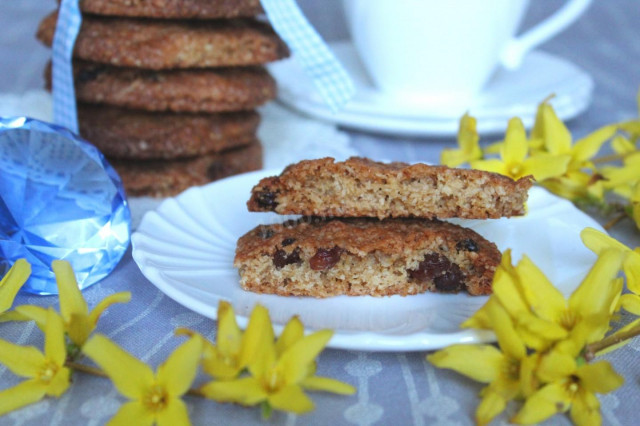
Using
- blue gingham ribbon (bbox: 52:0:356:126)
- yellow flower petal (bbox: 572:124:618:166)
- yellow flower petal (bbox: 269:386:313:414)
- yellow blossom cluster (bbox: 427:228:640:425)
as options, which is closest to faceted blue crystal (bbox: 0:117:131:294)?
blue gingham ribbon (bbox: 52:0:356:126)

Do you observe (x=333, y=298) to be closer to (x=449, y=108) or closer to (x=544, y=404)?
(x=544, y=404)

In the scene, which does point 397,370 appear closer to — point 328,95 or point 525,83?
point 328,95

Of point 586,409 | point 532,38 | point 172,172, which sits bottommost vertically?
point 172,172

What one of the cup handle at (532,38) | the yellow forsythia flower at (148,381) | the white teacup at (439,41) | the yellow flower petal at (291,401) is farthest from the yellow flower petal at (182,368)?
the cup handle at (532,38)

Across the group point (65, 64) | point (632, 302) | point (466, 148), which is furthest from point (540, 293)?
point (65, 64)

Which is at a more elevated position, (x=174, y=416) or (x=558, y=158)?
(x=558, y=158)

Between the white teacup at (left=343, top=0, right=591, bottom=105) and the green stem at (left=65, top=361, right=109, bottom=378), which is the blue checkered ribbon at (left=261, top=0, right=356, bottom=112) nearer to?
the white teacup at (left=343, top=0, right=591, bottom=105)

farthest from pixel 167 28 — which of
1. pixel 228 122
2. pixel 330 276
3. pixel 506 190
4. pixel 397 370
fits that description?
pixel 397 370
